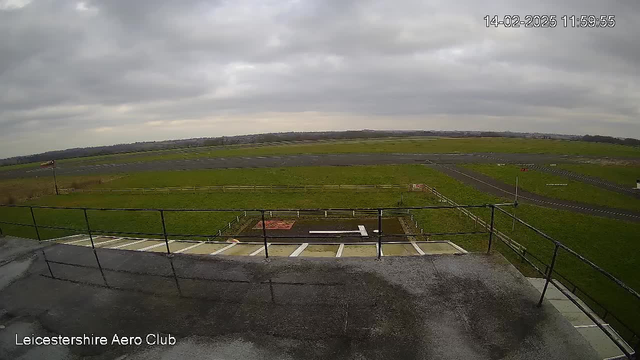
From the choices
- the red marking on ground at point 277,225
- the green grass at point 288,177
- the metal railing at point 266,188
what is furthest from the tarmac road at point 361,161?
the red marking on ground at point 277,225

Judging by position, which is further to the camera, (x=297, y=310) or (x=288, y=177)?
(x=288, y=177)

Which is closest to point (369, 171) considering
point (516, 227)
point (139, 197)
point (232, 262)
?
point (516, 227)

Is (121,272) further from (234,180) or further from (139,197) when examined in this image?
(234,180)

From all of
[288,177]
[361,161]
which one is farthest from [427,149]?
[288,177]

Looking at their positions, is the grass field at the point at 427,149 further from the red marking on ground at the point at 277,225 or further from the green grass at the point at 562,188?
the red marking on ground at the point at 277,225

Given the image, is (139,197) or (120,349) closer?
(120,349)

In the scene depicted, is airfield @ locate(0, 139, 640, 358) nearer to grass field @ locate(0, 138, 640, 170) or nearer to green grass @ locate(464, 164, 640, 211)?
green grass @ locate(464, 164, 640, 211)

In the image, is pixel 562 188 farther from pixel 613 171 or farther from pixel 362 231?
pixel 362 231
